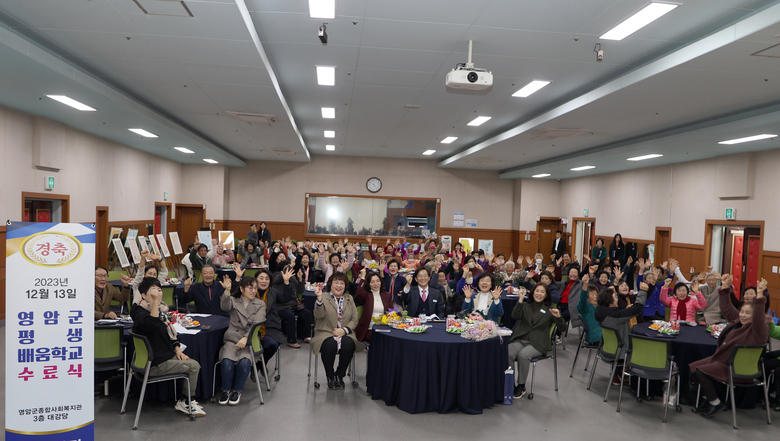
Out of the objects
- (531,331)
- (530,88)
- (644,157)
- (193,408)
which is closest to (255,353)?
(193,408)

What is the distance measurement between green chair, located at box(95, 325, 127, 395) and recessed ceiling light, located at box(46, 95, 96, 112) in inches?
191

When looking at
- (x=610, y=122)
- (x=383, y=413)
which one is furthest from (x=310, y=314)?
(x=610, y=122)

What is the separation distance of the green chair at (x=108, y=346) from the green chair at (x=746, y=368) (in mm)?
6537

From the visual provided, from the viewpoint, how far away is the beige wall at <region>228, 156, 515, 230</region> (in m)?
18.9

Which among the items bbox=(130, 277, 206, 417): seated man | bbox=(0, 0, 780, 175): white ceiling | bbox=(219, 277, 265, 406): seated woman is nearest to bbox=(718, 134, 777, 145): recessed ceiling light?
bbox=(0, 0, 780, 175): white ceiling

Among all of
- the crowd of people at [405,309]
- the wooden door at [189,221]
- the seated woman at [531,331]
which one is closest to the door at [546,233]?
the crowd of people at [405,309]

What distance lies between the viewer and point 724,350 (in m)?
5.27

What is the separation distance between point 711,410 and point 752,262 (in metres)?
7.72

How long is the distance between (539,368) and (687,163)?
8999 millimetres

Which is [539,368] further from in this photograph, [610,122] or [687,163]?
[687,163]

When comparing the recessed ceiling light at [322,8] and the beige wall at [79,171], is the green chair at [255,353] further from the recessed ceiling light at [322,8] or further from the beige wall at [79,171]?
the beige wall at [79,171]

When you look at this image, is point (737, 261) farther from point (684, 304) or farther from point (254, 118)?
point (254, 118)

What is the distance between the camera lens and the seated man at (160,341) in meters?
4.60

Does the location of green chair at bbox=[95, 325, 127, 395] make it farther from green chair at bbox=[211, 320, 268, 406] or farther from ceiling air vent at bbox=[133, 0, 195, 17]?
ceiling air vent at bbox=[133, 0, 195, 17]
